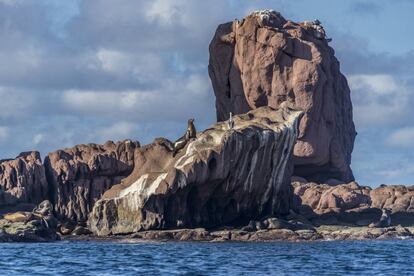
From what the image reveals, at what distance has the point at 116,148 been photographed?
108 metres

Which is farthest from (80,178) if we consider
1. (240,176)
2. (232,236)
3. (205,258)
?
(205,258)

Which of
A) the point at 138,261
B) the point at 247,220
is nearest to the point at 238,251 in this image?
the point at 138,261

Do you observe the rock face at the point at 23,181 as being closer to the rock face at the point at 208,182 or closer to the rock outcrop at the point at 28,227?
the rock outcrop at the point at 28,227

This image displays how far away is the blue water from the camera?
61.7 m

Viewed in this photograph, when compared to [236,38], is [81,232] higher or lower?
lower

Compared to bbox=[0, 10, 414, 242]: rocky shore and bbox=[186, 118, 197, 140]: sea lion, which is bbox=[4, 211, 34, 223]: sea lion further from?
bbox=[186, 118, 197, 140]: sea lion

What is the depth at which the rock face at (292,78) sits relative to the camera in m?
126

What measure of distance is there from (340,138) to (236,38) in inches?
634

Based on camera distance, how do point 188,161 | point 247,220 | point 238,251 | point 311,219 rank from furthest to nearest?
point 311,219 < point 247,220 < point 188,161 < point 238,251

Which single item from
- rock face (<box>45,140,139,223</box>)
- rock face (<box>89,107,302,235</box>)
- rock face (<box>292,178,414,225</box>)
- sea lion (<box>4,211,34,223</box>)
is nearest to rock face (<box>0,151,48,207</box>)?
rock face (<box>45,140,139,223</box>)

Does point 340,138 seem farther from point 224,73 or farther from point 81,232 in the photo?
point 81,232

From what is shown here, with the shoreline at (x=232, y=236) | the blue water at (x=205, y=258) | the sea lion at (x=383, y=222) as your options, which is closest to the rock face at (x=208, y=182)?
the shoreline at (x=232, y=236)

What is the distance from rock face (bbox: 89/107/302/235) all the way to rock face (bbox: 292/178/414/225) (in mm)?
8575

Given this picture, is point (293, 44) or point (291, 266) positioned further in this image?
point (293, 44)
